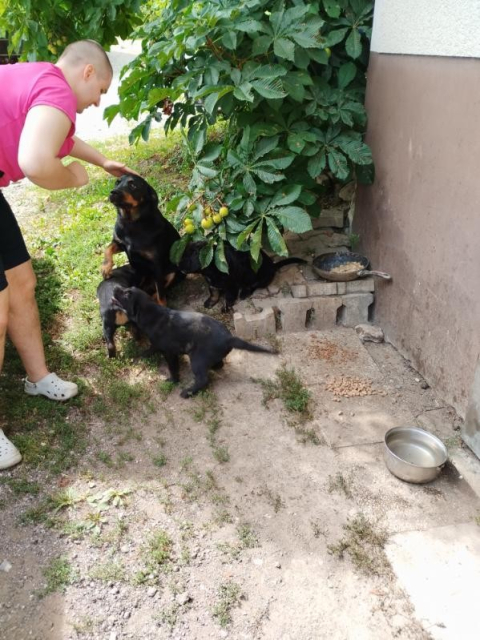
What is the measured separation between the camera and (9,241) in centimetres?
300

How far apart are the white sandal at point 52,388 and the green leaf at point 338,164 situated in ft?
8.00

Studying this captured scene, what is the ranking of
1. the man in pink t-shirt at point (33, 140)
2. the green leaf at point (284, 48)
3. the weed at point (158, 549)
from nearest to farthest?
the man in pink t-shirt at point (33, 140) → the weed at point (158, 549) → the green leaf at point (284, 48)

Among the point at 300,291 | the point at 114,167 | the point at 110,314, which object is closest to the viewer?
the point at 114,167

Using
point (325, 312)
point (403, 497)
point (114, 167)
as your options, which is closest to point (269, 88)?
point (114, 167)

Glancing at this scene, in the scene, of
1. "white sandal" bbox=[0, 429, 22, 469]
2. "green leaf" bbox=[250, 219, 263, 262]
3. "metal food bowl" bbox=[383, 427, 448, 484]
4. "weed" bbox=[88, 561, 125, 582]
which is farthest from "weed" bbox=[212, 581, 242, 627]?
"green leaf" bbox=[250, 219, 263, 262]

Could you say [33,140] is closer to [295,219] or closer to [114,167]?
[114,167]

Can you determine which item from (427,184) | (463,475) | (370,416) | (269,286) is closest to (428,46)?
(427,184)

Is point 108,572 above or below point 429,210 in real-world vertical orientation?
below

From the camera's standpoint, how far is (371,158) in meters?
4.05

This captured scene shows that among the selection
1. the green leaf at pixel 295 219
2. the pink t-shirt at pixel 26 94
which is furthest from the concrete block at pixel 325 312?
the pink t-shirt at pixel 26 94

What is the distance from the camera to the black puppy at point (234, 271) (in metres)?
4.33

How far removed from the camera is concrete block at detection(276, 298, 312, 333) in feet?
13.9

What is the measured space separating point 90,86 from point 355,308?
2674 millimetres

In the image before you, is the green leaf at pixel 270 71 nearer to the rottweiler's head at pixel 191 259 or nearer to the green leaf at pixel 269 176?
the green leaf at pixel 269 176
